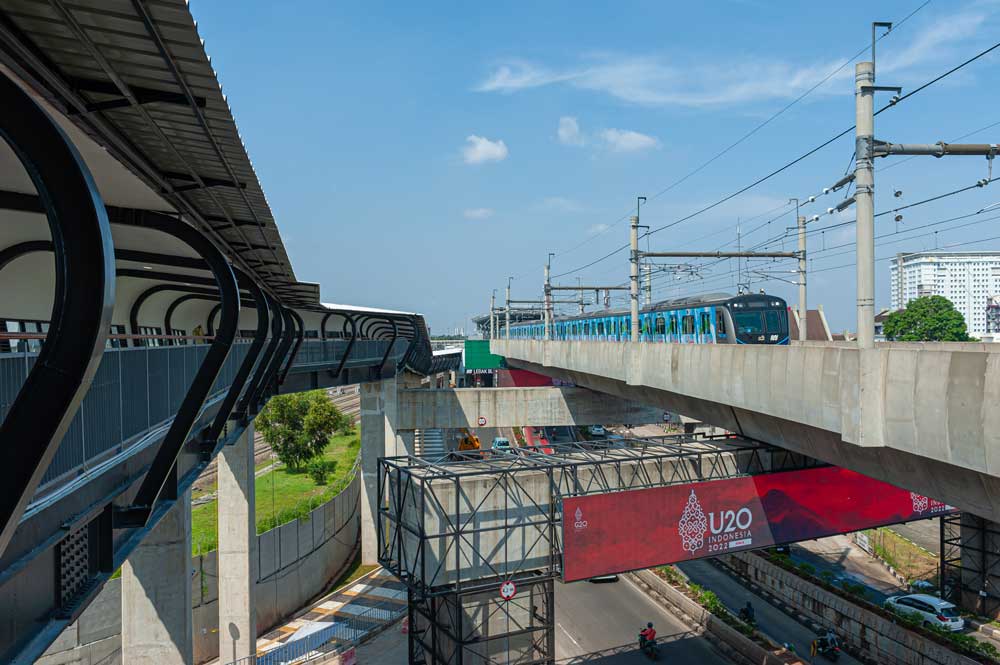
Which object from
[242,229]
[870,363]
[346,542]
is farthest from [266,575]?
[870,363]

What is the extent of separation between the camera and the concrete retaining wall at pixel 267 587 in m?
18.8

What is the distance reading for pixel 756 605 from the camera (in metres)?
24.1

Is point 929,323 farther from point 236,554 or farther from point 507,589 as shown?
point 236,554

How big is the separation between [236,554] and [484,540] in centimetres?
951

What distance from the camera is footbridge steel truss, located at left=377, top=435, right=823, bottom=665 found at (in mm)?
14203

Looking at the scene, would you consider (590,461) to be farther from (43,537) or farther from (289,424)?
(289,424)

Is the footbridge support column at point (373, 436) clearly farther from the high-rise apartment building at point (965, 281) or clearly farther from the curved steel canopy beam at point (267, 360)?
the high-rise apartment building at point (965, 281)

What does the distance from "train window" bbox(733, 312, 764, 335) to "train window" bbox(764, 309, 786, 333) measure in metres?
0.29

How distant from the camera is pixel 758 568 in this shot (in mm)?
26234

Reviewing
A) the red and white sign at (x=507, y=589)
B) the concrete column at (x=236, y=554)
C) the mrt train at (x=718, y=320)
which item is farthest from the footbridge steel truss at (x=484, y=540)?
the mrt train at (x=718, y=320)

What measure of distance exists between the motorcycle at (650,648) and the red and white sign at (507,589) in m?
7.66

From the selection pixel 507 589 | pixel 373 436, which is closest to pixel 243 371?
pixel 507 589

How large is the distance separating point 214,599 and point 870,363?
21.9m

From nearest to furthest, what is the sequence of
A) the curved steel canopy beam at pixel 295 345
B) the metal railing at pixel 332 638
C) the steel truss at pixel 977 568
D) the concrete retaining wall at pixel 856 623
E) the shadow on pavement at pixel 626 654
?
the curved steel canopy beam at pixel 295 345 → the concrete retaining wall at pixel 856 623 → the shadow on pavement at pixel 626 654 → the metal railing at pixel 332 638 → the steel truss at pixel 977 568
